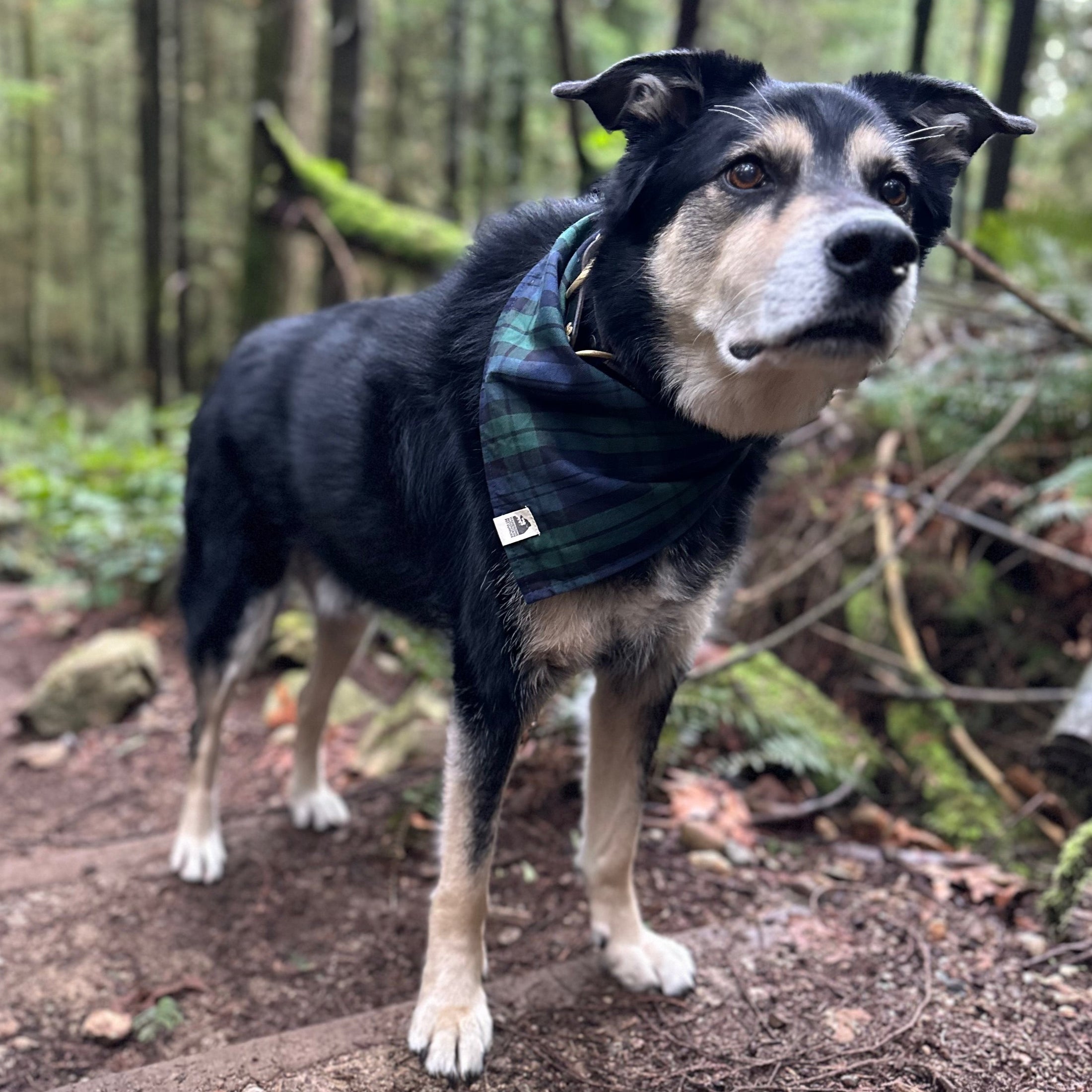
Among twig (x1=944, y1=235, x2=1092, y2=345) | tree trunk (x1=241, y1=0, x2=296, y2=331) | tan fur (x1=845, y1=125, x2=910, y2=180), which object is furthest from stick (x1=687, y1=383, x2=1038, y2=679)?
tree trunk (x1=241, y1=0, x2=296, y2=331)

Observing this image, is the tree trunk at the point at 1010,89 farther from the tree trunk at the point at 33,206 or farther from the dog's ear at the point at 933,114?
the tree trunk at the point at 33,206

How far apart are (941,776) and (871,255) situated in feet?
10.5

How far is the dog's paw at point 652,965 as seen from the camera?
10.0 ft

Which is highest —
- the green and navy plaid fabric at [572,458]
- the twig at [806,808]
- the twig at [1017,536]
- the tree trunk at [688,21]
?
the tree trunk at [688,21]

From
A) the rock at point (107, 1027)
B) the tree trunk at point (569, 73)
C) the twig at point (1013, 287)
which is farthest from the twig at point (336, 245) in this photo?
the rock at point (107, 1027)

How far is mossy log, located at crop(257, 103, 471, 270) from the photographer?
7.75m

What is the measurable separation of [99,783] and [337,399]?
2.93 m

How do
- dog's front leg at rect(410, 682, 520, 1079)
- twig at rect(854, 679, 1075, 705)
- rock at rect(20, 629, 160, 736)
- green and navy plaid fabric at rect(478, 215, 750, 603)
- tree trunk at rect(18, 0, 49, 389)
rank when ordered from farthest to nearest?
tree trunk at rect(18, 0, 49, 389)
rock at rect(20, 629, 160, 736)
twig at rect(854, 679, 1075, 705)
dog's front leg at rect(410, 682, 520, 1079)
green and navy plaid fabric at rect(478, 215, 750, 603)

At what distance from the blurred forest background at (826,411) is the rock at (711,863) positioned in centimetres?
59

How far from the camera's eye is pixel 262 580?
158 inches

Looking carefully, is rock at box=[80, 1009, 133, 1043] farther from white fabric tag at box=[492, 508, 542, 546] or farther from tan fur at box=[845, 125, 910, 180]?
tan fur at box=[845, 125, 910, 180]

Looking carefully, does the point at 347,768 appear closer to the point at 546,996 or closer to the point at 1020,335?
the point at 546,996

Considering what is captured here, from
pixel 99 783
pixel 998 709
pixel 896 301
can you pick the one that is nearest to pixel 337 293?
pixel 99 783

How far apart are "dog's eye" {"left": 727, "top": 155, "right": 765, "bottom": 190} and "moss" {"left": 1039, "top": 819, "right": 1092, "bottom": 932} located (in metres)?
2.52
